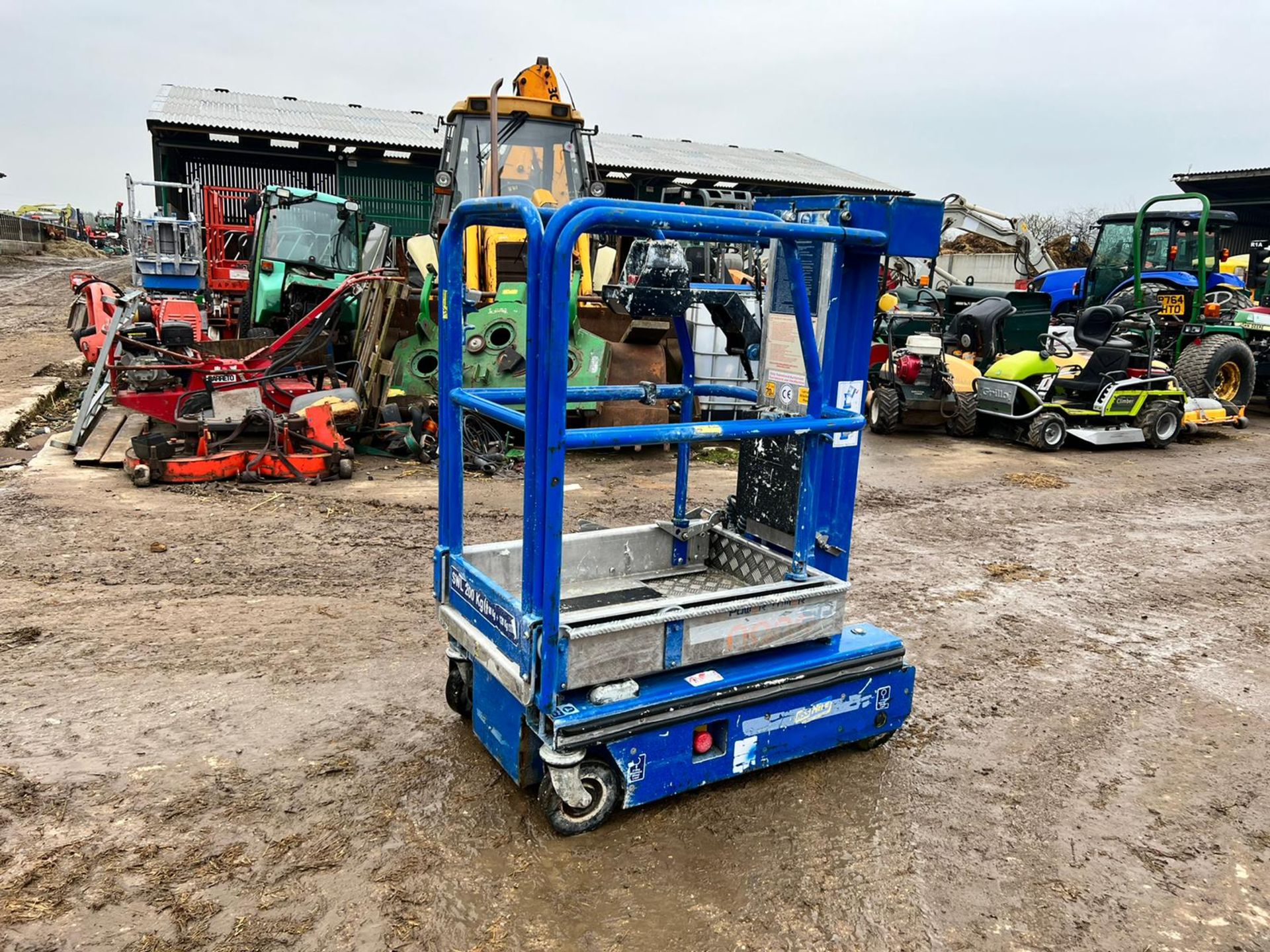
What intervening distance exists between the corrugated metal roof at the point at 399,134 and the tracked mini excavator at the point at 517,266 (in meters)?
9.42

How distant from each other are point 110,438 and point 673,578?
19.3ft

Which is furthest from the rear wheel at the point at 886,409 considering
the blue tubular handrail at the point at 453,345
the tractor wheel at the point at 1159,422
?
the blue tubular handrail at the point at 453,345

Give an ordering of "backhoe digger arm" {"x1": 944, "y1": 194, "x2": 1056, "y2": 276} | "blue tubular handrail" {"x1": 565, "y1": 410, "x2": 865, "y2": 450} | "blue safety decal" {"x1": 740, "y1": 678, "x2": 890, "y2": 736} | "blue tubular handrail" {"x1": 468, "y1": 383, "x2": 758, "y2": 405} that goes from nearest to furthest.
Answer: "blue tubular handrail" {"x1": 565, "y1": 410, "x2": 865, "y2": 450} < "blue safety decal" {"x1": 740, "y1": 678, "x2": 890, "y2": 736} < "blue tubular handrail" {"x1": 468, "y1": 383, "x2": 758, "y2": 405} < "backhoe digger arm" {"x1": 944, "y1": 194, "x2": 1056, "y2": 276}

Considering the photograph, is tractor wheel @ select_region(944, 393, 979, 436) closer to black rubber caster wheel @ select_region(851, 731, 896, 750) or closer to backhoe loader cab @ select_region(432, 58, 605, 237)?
backhoe loader cab @ select_region(432, 58, 605, 237)

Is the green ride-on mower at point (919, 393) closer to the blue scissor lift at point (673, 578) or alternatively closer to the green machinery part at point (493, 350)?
the green machinery part at point (493, 350)

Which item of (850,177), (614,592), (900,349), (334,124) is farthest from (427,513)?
(850,177)

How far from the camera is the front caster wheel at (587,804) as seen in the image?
9.06 feet

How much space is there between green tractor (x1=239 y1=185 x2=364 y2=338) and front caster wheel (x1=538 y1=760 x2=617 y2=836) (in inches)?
309

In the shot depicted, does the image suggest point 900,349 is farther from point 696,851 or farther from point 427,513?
point 696,851

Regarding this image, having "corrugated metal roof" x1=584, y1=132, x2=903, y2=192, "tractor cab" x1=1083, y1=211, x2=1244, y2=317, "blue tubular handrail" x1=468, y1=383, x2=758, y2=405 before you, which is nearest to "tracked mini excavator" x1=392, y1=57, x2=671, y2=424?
"blue tubular handrail" x1=468, y1=383, x2=758, y2=405

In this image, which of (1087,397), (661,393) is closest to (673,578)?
(661,393)

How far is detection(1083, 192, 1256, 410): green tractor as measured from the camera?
36.8 feet

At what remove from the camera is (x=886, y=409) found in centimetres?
997

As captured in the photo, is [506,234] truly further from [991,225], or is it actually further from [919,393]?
[991,225]
